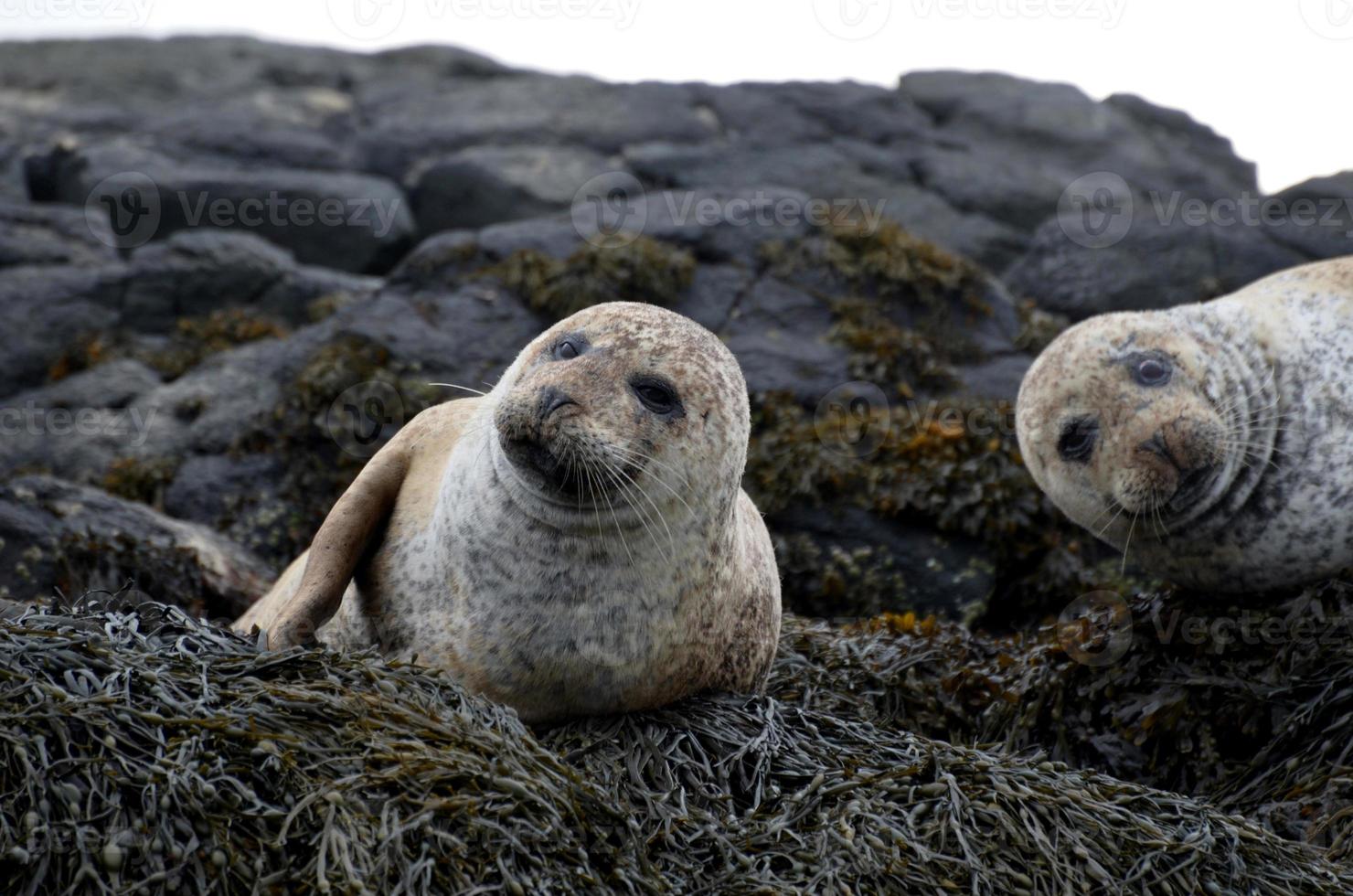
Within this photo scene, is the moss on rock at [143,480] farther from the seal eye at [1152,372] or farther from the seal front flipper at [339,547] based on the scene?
the seal eye at [1152,372]

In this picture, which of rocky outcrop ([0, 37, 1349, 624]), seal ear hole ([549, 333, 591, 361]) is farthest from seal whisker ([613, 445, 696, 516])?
→ rocky outcrop ([0, 37, 1349, 624])

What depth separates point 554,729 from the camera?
4.06 metres

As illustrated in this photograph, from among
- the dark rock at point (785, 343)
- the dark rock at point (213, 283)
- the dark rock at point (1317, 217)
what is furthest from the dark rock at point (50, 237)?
the dark rock at point (1317, 217)

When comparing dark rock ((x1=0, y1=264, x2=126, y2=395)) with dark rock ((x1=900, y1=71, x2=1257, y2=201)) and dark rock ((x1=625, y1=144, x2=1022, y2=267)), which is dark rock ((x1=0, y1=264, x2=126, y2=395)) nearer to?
dark rock ((x1=625, y1=144, x2=1022, y2=267))

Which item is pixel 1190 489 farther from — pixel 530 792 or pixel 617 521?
pixel 530 792

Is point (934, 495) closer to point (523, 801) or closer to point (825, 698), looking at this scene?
point (825, 698)

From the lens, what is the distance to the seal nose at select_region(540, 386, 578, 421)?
3.72 meters

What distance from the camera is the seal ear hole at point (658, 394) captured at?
154 inches

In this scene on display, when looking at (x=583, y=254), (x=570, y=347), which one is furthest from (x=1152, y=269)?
(x=570, y=347)

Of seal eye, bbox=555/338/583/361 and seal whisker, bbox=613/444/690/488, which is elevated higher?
seal eye, bbox=555/338/583/361

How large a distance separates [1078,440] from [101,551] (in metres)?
4.04

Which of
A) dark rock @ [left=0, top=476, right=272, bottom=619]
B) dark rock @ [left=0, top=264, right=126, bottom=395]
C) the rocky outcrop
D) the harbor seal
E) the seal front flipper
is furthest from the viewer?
dark rock @ [left=0, top=264, right=126, bottom=395]

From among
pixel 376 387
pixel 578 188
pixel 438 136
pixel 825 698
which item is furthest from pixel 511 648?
pixel 438 136

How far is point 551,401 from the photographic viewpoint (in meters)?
3.74
